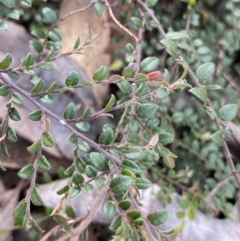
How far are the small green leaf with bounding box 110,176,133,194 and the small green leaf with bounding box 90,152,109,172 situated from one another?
70 mm

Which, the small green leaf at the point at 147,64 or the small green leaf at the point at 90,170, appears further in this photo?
the small green leaf at the point at 147,64

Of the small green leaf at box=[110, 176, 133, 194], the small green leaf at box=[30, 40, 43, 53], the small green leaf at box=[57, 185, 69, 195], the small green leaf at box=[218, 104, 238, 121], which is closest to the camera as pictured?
the small green leaf at box=[110, 176, 133, 194]

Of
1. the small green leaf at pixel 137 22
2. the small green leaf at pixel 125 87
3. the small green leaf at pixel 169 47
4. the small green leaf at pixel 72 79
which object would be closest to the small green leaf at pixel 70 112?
the small green leaf at pixel 72 79

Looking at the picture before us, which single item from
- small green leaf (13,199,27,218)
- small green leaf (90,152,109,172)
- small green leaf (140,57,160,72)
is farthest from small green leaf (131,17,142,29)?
small green leaf (13,199,27,218)

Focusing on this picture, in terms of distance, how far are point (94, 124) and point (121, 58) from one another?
337mm

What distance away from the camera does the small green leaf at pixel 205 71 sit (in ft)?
3.45

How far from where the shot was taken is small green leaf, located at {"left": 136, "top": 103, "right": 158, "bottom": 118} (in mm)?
957

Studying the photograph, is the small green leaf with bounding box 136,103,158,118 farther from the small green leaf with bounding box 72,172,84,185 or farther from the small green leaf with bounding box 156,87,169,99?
the small green leaf with bounding box 72,172,84,185

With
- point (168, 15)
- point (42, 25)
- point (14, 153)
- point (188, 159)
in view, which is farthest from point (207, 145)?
point (42, 25)

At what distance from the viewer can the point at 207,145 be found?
4.96 feet

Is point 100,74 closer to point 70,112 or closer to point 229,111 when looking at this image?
point 70,112

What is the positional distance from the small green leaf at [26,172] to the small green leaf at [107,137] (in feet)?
0.52

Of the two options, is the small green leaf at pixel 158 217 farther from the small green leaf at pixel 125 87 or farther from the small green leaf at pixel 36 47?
the small green leaf at pixel 36 47

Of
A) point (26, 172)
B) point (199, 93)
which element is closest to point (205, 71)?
point (199, 93)
